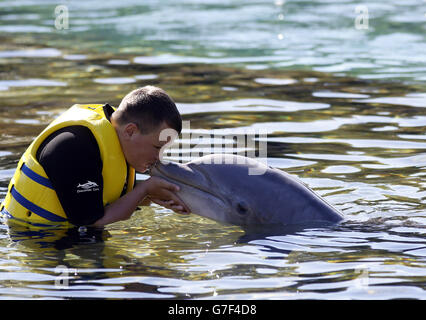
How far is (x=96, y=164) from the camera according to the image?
6.27 metres

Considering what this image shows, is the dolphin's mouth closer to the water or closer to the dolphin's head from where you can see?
the dolphin's head

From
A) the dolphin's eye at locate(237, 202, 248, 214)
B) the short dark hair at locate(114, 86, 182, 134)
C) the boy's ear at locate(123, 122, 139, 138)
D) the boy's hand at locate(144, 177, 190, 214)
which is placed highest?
the short dark hair at locate(114, 86, 182, 134)

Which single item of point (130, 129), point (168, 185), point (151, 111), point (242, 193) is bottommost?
point (242, 193)

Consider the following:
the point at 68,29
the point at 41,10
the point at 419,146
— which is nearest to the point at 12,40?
the point at 68,29

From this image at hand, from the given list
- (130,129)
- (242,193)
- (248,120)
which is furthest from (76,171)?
(248,120)

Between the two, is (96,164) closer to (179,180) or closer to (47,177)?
(47,177)

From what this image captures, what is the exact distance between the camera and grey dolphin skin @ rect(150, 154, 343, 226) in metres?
6.42

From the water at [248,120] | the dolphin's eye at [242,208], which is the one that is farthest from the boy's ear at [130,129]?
the dolphin's eye at [242,208]

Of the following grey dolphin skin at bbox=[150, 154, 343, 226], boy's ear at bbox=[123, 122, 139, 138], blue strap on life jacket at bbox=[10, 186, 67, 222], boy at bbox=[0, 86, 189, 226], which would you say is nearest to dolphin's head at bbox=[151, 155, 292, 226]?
grey dolphin skin at bbox=[150, 154, 343, 226]

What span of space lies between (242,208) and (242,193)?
13cm

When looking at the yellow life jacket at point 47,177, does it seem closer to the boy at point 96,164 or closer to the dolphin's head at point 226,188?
the boy at point 96,164

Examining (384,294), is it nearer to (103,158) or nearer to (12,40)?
(103,158)

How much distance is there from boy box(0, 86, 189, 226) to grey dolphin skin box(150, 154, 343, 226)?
0.14 m
